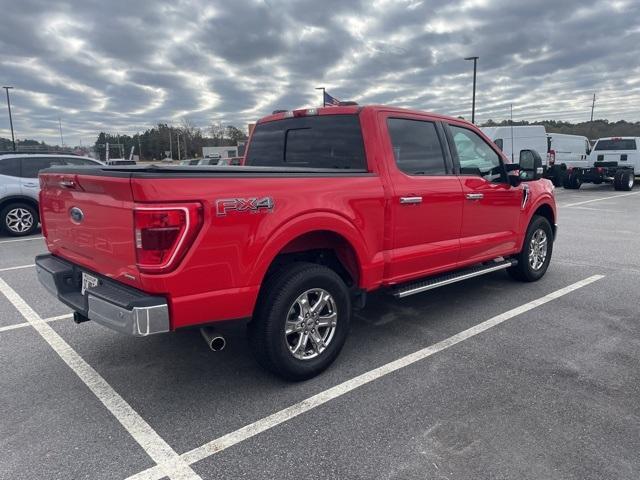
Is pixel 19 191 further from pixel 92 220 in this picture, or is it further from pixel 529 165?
pixel 529 165

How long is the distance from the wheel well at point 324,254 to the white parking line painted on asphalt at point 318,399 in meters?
0.71

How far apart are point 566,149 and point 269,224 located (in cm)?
2339

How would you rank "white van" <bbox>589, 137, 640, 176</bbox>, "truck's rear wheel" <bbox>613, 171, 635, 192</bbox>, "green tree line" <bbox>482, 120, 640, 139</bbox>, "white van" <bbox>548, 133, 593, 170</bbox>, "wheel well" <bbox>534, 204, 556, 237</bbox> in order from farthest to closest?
"green tree line" <bbox>482, 120, 640, 139</bbox>, "white van" <bbox>548, 133, 593, 170</bbox>, "white van" <bbox>589, 137, 640, 176</bbox>, "truck's rear wheel" <bbox>613, 171, 635, 192</bbox>, "wheel well" <bbox>534, 204, 556, 237</bbox>

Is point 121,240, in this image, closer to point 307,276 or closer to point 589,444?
point 307,276

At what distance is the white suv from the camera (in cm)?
952

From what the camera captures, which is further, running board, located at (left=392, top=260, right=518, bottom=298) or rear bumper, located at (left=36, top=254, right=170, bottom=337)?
running board, located at (left=392, top=260, right=518, bottom=298)

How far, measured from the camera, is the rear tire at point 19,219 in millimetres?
9539

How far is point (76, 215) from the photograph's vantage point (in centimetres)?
313

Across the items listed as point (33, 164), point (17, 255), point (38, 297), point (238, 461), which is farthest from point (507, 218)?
point (33, 164)

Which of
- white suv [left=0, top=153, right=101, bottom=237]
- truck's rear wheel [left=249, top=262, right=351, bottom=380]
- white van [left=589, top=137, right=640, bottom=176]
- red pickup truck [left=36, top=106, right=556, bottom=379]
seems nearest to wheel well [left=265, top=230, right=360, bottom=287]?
red pickup truck [left=36, top=106, right=556, bottom=379]

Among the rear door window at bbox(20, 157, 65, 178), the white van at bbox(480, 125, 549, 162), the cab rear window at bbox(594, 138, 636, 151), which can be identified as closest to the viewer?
the rear door window at bbox(20, 157, 65, 178)

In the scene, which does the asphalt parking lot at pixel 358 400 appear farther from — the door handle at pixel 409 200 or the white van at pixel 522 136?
the white van at pixel 522 136

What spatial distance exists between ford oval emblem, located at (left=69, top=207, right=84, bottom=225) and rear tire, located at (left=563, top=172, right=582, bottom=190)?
19.8m

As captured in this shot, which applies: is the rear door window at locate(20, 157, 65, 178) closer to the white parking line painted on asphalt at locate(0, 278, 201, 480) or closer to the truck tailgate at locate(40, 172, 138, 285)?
the white parking line painted on asphalt at locate(0, 278, 201, 480)
